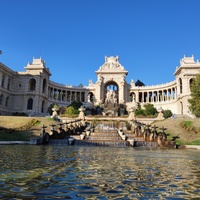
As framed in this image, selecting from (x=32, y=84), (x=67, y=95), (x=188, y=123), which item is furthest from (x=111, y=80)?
(x=188, y=123)

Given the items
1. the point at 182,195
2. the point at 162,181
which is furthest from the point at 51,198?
the point at 162,181

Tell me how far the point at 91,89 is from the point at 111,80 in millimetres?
10257

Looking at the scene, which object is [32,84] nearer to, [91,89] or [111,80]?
[91,89]

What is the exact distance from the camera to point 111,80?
93500mm

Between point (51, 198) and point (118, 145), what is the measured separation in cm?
1943

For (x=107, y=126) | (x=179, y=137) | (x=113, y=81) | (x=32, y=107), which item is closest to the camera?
(x=179, y=137)

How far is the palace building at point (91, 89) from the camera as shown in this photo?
246 ft

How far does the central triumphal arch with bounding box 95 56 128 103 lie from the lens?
91.3 meters

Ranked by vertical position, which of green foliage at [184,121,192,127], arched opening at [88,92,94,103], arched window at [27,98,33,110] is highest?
arched opening at [88,92,94,103]

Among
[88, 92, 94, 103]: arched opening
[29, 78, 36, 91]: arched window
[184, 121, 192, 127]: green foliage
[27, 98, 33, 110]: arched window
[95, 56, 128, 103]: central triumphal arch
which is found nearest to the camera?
[184, 121, 192, 127]: green foliage

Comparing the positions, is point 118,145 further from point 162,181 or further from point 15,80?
point 15,80

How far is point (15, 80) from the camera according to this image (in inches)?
3147

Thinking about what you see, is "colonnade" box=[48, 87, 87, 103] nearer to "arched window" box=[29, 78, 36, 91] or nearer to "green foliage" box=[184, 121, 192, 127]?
"arched window" box=[29, 78, 36, 91]

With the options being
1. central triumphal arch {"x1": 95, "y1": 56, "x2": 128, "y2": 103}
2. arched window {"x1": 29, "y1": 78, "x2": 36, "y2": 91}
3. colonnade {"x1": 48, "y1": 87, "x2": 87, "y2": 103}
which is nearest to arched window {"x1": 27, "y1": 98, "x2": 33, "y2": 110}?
arched window {"x1": 29, "y1": 78, "x2": 36, "y2": 91}
